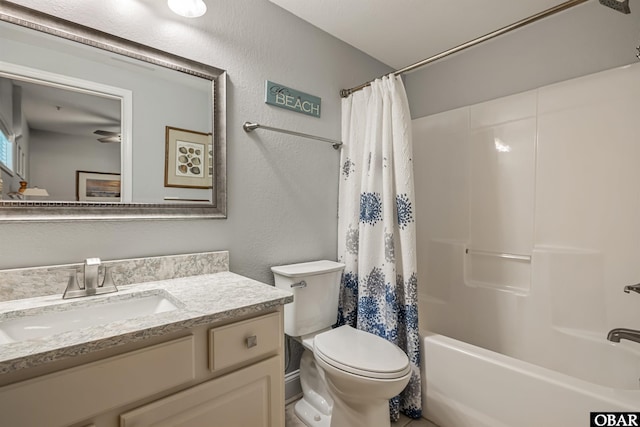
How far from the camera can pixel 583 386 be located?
116 cm

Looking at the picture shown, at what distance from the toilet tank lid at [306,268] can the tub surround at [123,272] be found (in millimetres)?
288

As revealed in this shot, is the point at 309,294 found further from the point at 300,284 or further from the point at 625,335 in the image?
the point at 625,335

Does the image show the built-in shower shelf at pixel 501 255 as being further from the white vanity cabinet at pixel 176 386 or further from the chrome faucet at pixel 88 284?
the chrome faucet at pixel 88 284

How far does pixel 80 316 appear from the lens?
988mm

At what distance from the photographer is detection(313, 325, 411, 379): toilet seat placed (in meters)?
1.23

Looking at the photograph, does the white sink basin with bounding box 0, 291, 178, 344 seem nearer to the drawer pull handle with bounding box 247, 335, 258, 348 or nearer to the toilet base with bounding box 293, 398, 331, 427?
the drawer pull handle with bounding box 247, 335, 258, 348

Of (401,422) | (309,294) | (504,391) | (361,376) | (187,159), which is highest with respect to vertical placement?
(187,159)

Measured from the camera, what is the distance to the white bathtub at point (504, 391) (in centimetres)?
114

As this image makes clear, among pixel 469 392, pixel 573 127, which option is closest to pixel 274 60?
pixel 573 127

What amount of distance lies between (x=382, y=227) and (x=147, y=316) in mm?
1248

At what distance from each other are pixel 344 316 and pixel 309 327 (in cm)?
40

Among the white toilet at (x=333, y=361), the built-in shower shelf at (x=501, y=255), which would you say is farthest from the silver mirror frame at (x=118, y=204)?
the built-in shower shelf at (x=501, y=255)

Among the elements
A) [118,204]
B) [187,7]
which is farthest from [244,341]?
[187,7]

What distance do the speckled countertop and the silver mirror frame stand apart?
11.2 inches
